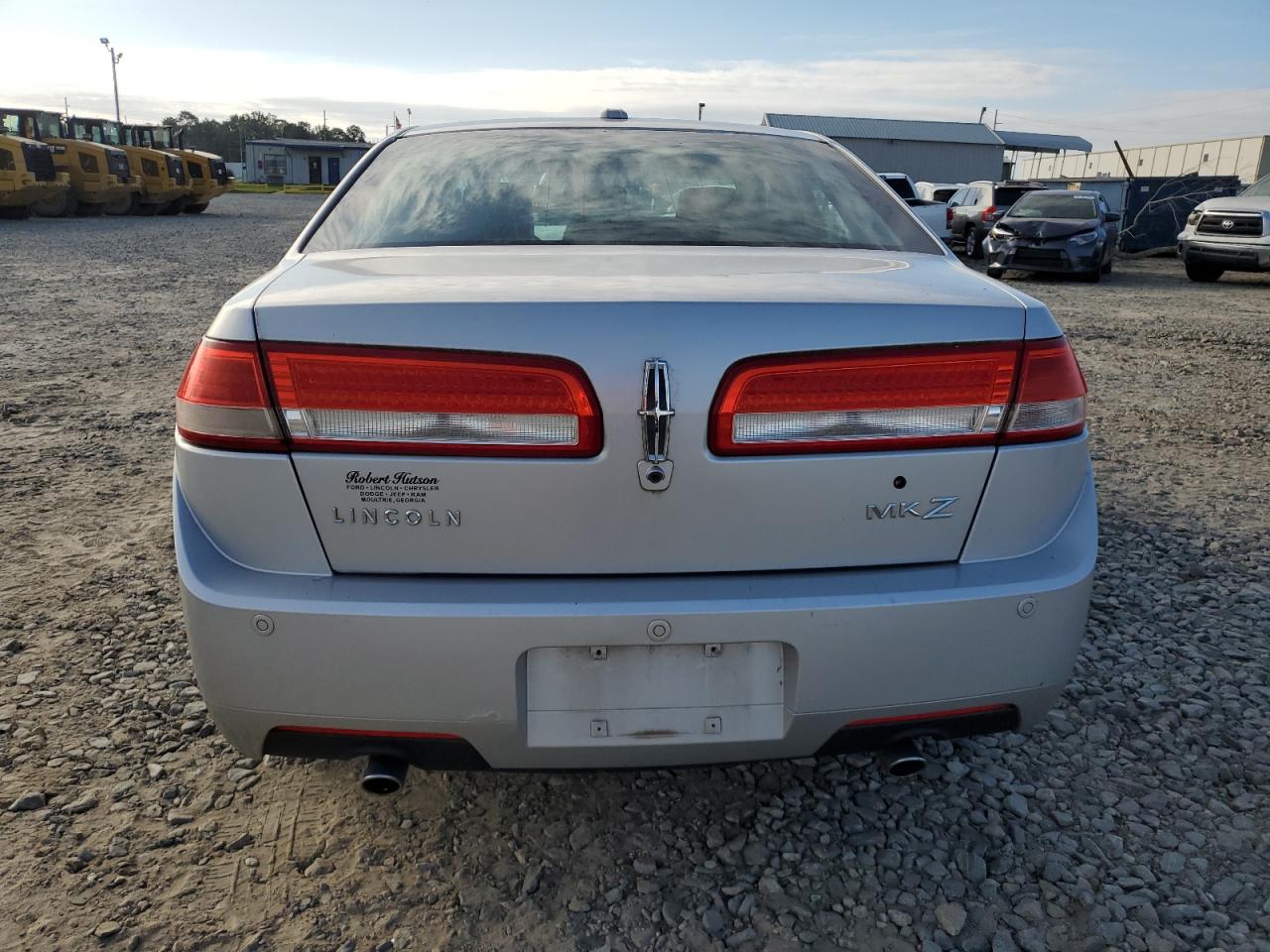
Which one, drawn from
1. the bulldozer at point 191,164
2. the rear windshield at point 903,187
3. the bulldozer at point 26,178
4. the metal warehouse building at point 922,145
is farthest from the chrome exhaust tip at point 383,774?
the metal warehouse building at point 922,145

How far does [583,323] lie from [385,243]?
0.86 metres

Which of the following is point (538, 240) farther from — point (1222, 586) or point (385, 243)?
point (1222, 586)

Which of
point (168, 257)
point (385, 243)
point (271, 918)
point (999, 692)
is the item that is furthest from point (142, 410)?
point (168, 257)

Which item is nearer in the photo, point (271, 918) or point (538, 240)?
point (271, 918)

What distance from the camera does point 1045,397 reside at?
5.97 ft

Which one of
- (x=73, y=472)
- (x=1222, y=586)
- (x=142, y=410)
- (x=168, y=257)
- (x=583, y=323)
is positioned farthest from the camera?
(x=168, y=257)

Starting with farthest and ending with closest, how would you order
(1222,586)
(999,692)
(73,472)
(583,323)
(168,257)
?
1. (168,257)
2. (73,472)
3. (1222,586)
4. (999,692)
5. (583,323)

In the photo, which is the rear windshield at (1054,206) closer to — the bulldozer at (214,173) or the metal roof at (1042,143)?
the bulldozer at (214,173)

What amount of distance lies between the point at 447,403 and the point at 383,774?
72cm

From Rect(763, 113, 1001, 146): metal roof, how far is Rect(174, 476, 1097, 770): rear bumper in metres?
52.9

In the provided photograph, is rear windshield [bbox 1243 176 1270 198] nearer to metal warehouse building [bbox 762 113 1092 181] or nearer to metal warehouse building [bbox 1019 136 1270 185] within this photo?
metal warehouse building [bbox 1019 136 1270 185]

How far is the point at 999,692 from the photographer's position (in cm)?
186

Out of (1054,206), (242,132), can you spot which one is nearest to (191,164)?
(1054,206)

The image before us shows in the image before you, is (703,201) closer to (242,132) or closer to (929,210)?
(929,210)
